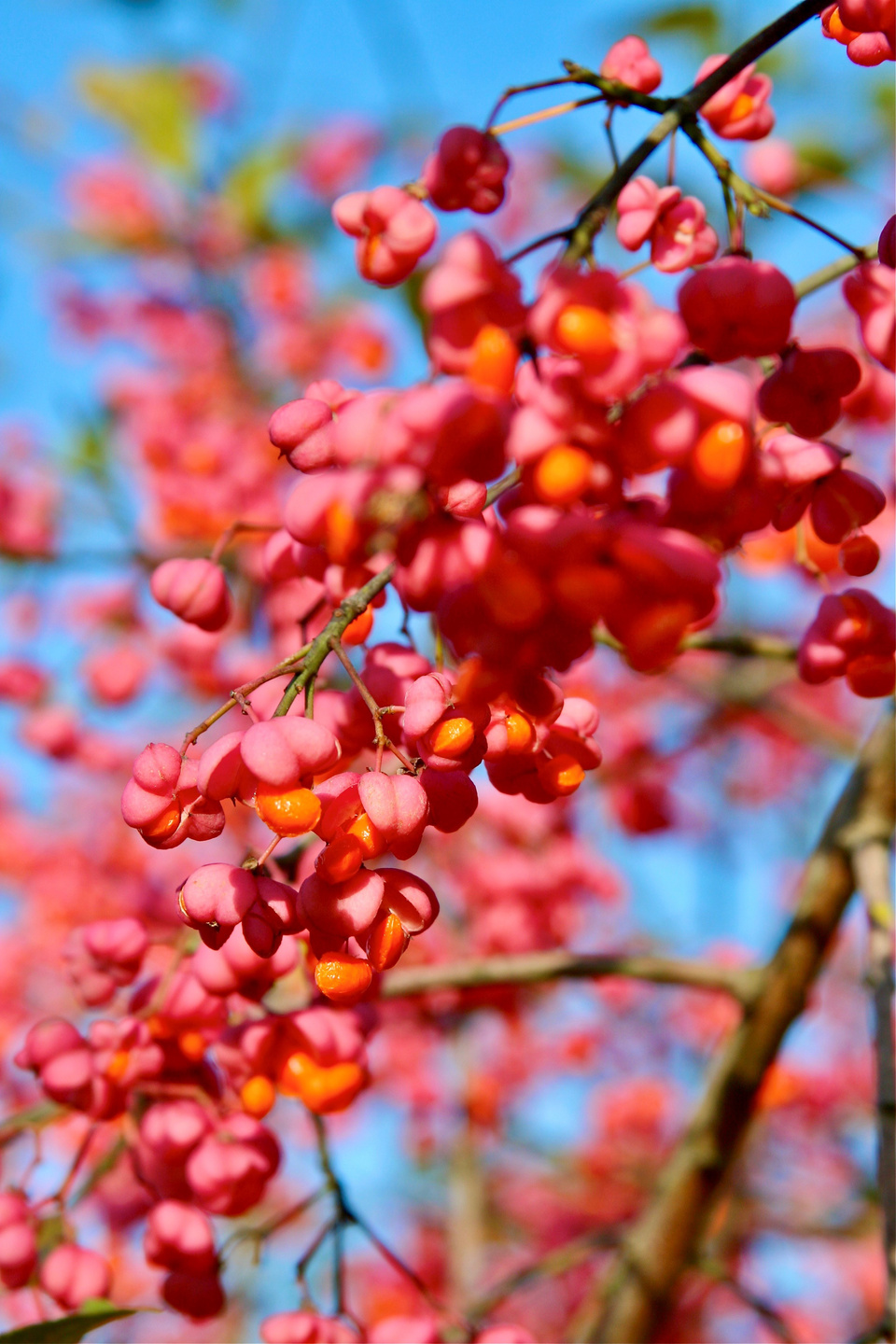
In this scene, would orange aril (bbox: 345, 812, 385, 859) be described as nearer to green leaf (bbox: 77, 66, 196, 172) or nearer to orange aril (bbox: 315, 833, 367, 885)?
orange aril (bbox: 315, 833, 367, 885)

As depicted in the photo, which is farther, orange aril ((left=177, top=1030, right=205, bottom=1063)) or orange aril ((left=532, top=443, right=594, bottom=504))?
orange aril ((left=177, top=1030, right=205, bottom=1063))

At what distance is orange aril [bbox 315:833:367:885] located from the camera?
0.67 m

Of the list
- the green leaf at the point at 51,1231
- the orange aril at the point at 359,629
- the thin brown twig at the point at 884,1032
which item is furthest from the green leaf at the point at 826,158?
the green leaf at the point at 51,1231

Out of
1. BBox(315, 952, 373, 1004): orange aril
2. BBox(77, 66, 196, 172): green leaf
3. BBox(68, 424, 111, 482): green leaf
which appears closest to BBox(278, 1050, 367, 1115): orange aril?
BBox(315, 952, 373, 1004): orange aril

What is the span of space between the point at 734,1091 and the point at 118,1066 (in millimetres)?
810

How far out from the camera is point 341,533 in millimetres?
559

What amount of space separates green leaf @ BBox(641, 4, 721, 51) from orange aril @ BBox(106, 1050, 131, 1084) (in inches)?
100.0

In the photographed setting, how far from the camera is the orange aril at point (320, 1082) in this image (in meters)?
0.95

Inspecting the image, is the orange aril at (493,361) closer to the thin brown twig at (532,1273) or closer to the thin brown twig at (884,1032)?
the thin brown twig at (884,1032)

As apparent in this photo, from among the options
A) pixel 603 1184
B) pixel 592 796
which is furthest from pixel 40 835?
pixel 592 796

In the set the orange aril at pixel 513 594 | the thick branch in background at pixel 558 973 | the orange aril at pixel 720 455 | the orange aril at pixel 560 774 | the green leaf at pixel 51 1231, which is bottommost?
the thick branch in background at pixel 558 973

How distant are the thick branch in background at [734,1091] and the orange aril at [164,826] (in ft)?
3.05

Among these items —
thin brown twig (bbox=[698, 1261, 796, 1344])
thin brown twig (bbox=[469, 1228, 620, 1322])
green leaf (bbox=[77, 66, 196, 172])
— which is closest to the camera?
thin brown twig (bbox=[698, 1261, 796, 1344])

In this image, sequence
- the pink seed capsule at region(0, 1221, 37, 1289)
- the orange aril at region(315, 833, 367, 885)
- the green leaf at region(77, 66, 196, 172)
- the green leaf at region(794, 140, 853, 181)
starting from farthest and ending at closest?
the green leaf at region(77, 66, 196, 172) < the green leaf at region(794, 140, 853, 181) < the pink seed capsule at region(0, 1221, 37, 1289) < the orange aril at region(315, 833, 367, 885)
